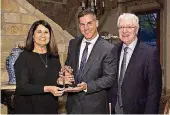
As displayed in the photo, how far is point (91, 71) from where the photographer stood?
220 cm

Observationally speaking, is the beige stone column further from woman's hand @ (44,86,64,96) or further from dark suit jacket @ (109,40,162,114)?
woman's hand @ (44,86,64,96)

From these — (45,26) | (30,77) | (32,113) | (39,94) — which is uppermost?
(45,26)

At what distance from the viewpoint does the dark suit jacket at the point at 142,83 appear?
204 cm

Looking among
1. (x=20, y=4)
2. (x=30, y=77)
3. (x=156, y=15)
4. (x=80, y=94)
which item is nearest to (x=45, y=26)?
(x=30, y=77)

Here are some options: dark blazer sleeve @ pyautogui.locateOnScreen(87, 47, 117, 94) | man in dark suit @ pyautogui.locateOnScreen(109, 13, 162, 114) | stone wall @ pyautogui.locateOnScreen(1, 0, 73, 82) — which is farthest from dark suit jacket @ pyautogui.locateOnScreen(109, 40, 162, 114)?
stone wall @ pyautogui.locateOnScreen(1, 0, 73, 82)

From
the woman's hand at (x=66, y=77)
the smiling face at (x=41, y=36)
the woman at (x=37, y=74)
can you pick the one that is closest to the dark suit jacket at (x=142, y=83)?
the woman's hand at (x=66, y=77)

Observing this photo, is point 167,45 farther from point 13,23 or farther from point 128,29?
point 128,29

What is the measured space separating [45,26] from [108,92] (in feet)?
2.40

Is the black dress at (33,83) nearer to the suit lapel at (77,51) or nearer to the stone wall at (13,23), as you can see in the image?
the suit lapel at (77,51)

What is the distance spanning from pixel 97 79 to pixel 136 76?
0.98 feet

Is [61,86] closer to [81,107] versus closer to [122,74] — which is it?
[81,107]

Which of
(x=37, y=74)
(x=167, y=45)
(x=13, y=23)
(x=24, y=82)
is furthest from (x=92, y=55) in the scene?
(x=167, y=45)

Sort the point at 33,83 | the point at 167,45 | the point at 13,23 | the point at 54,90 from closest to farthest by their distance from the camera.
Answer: the point at 54,90 → the point at 33,83 → the point at 13,23 → the point at 167,45

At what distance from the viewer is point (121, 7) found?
666 centimetres
